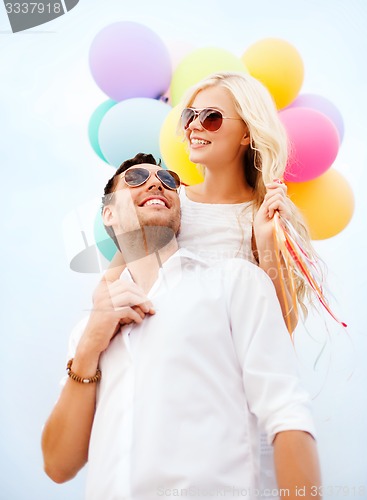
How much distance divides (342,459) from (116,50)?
85.9 inches

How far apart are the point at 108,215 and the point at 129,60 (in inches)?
40.8

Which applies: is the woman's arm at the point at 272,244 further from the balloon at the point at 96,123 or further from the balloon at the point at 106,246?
the balloon at the point at 96,123

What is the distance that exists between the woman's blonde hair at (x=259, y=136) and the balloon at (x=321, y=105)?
882 mm

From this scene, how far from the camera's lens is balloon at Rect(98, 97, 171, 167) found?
7.34ft

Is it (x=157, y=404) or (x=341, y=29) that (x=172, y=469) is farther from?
(x=341, y=29)

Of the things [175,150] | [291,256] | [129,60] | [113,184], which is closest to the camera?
[291,256]

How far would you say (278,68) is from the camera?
2287mm

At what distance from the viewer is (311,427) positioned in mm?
1086

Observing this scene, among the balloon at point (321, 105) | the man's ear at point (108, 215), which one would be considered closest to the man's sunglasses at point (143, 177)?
the man's ear at point (108, 215)

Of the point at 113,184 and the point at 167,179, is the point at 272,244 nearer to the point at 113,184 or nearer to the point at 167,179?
the point at 167,179

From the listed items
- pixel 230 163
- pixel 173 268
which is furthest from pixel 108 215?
pixel 230 163

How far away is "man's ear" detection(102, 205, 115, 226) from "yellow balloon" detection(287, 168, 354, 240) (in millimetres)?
934

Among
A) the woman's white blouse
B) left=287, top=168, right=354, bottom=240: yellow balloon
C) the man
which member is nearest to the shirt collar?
the man

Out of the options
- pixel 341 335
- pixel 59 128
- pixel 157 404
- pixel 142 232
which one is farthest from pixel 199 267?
pixel 59 128
